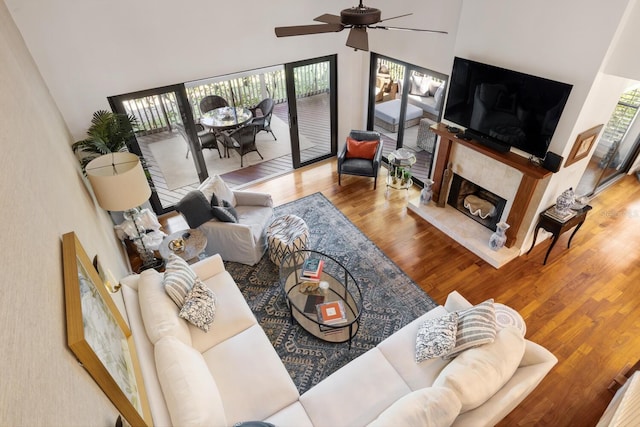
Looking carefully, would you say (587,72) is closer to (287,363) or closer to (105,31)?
(287,363)

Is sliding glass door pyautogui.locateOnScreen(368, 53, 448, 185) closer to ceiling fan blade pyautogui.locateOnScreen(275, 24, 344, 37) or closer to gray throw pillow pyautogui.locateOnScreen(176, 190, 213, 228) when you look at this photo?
ceiling fan blade pyautogui.locateOnScreen(275, 24, 344, 37)

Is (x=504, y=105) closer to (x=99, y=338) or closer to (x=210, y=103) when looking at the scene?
(x=99, y=338)

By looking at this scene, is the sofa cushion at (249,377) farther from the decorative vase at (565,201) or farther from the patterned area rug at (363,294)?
the decorative vase at (565,201)

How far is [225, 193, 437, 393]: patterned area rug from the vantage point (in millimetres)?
3559

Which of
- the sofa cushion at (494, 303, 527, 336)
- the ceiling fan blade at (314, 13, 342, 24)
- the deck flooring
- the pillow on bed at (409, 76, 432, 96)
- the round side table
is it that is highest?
the ceiling fan blade at (314, 13, 342, 24)

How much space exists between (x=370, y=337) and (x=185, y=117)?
12.7 ft

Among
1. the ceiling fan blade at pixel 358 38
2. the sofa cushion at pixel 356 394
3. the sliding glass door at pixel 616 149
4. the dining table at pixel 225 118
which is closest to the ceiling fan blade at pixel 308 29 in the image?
Result: the ceiling fan blade at pixel 358 38

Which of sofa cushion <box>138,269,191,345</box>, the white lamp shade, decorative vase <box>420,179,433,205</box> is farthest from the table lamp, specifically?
decorative vase <box>420,179,433,205</box>

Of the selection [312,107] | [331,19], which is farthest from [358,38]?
[312,107]

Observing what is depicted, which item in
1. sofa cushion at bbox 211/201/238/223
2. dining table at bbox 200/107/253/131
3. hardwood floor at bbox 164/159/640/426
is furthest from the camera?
dining table at bbox 200/107/253/131

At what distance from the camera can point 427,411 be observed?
7.43ft

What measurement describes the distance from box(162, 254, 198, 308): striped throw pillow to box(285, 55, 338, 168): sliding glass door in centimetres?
350

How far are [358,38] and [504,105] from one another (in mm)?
2116

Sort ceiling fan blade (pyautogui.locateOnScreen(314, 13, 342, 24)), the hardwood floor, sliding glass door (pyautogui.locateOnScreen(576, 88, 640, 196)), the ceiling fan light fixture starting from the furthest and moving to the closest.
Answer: sliding glass door (pyautogui.locateOnScreen(576, 88, 640, 196)) → the hardwood floor → ceiling fan blade (pyautogui.locateOnScreen(314, 13, 342, 24)) → the ceiling fan light fixture
